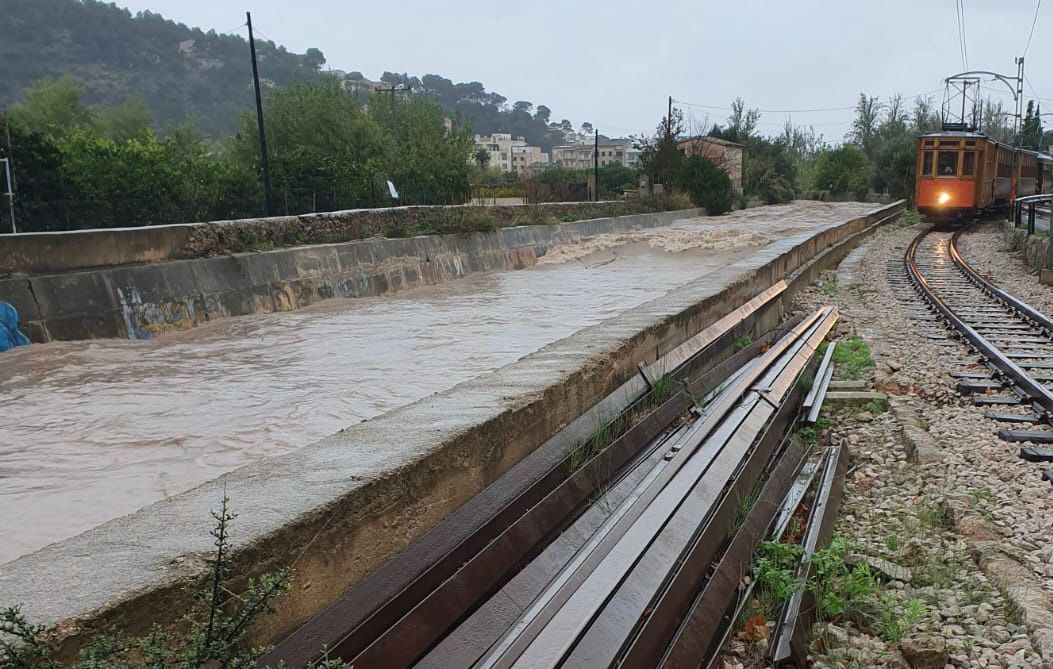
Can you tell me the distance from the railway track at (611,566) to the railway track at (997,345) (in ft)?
6.63

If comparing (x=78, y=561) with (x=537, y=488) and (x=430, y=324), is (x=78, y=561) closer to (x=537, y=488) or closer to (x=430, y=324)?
(x=537, y=488)

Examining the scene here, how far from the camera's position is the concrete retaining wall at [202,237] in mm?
7020

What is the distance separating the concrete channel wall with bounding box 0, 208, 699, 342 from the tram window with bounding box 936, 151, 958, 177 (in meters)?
17.1

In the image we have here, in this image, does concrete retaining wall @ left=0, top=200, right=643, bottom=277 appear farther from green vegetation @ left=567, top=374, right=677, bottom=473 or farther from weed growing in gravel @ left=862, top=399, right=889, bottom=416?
weed growing in gravel @ left=862, top=399, right=889, bottom=416

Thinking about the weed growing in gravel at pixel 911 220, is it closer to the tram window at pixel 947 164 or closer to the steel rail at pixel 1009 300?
the tram window at pixel 947 164

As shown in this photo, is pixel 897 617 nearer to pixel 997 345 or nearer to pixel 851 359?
pixel 851 359

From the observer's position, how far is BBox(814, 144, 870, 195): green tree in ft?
179

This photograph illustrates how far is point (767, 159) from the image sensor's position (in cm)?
4500

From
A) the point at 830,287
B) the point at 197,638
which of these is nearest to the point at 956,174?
the point at 830,287

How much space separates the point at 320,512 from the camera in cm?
237

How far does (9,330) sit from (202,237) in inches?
101

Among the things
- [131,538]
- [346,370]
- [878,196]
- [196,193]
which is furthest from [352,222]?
[878,196]

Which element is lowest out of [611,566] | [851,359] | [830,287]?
[830,287]

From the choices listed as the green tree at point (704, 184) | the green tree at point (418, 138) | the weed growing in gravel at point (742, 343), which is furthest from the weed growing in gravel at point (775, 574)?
the green tree at point (418, 138)
